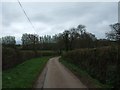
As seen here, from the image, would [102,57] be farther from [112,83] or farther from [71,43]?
[71,43]

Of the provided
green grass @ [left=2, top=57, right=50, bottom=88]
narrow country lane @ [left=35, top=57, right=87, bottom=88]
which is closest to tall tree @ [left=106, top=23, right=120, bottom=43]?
→ narrow country lane @ [left=35, top=57, right=87, bottom=88]

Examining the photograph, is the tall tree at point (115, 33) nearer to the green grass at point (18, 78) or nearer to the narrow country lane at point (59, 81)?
the narrow country lane at point (59, 81)

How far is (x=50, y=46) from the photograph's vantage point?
383 feet

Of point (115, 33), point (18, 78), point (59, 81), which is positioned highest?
point (115, 33)

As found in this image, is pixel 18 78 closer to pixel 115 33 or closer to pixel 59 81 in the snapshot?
pixel 59 81

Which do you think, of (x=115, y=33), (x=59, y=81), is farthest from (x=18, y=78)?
(x=115, y=33)

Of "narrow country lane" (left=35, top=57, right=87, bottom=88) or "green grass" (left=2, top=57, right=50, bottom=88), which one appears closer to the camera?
"green grass" (left=2, top=57, right=50, bottom=88)

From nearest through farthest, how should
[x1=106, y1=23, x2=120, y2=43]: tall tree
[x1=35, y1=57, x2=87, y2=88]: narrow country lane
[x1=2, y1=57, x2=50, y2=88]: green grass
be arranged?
[x1=2, y1=57, x2=50, y2=88]: green grass < [x1=35, y1=57, x2=87, y2=88]: narrow country lane < [x1=106, y1=23, x2=120, y2=43]: tall tree

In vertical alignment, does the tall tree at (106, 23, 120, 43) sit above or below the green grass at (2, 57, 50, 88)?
above

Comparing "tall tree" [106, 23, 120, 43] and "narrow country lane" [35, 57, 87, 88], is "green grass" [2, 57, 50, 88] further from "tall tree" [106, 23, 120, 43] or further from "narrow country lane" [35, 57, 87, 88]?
"tall tree" [106, 23, 120, 43]

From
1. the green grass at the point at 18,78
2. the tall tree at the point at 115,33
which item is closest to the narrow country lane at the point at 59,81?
the green grass at the point at 18,78

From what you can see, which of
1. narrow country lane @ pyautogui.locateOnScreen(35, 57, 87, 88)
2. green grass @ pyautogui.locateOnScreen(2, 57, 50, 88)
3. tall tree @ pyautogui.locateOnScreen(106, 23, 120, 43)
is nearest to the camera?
green grass @ pyautogui.locateOnScreen(2, 57, 50, 88)

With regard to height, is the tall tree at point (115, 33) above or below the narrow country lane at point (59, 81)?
above

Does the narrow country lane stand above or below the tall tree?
below
